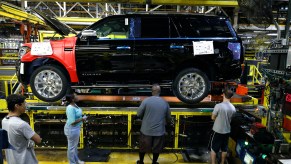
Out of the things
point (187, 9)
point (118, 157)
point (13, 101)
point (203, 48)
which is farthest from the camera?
point (187, 9)

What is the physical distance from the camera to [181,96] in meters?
4.65

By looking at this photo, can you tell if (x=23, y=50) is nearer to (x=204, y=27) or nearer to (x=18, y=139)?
(x=18, y=139)

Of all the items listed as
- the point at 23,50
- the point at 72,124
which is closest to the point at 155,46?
the point at 72,124

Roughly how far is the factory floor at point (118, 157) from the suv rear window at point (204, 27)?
9.27 ft

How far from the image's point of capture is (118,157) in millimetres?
5426

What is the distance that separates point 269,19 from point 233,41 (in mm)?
877

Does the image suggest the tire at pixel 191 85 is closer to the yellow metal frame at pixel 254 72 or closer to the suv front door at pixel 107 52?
the suv front door at pixel 107 52

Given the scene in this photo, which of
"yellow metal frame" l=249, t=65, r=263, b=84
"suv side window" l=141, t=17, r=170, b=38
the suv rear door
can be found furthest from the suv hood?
"yellow metal frame" l=249, t=65, r=263, b=84

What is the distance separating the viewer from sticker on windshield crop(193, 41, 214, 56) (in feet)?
14.9

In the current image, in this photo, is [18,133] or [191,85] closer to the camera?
[18,133]

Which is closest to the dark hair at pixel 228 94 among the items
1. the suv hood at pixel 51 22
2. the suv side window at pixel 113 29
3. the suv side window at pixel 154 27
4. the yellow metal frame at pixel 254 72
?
the suv side window at pixel 154 27

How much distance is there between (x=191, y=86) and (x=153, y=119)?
3.77 ft

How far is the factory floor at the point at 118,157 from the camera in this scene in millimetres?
5211

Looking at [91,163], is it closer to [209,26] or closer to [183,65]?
[183,65]
